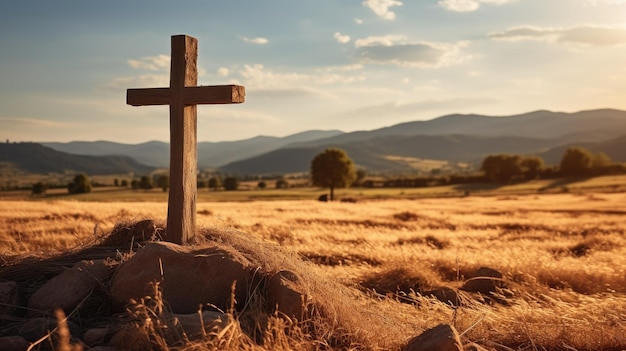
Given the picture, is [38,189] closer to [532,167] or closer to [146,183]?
[146,183]

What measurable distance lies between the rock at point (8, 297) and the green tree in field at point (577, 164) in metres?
104

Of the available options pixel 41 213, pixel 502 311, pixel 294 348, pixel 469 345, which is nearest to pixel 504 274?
pixel 502 311

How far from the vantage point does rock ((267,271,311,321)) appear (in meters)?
6.15

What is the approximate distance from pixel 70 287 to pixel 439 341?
4.35m

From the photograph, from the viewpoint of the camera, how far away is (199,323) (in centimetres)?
562

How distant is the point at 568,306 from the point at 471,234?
13996mm

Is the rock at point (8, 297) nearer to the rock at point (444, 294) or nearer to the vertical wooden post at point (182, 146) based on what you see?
the vertical wooden post at point (182, 146)

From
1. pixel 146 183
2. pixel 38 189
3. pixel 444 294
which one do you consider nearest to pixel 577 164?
pixel 146 183

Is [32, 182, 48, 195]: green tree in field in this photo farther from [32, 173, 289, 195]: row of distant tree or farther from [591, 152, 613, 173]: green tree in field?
[591, 152, 613, 173]: green tree in field

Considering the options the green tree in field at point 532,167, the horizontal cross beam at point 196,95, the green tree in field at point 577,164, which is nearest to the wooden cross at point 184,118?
the horizontal cross beam at point 196,95

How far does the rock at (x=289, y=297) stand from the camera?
615cm

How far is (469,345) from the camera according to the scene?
596 cm

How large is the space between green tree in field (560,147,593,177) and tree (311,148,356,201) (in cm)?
4617

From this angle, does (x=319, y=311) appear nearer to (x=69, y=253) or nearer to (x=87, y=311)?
(x=87, y=311)
